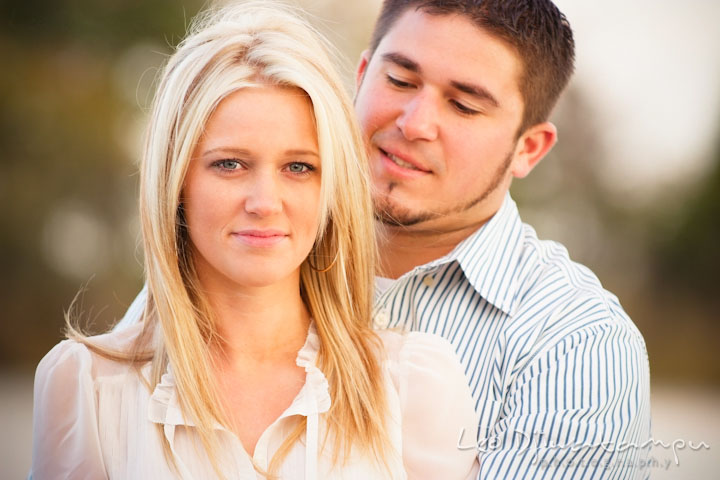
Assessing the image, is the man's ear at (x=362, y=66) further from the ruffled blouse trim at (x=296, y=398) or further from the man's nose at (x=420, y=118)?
the ruffled blouse trim at (x=296, y=398)

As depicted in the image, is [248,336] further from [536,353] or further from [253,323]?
[536,353]

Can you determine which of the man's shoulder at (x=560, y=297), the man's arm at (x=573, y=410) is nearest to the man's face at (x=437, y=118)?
the man's shoulder at (x=560, y=297)

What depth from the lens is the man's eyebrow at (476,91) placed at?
2732 mm

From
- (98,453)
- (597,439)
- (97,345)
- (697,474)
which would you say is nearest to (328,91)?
(97,345)

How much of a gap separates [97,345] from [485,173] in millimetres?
1383

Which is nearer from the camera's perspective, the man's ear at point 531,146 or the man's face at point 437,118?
the man's face at point 437,118

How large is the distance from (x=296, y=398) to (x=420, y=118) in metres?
1.05

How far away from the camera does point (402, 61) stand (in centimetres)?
280

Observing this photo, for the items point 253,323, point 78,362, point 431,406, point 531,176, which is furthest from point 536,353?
point 531,176

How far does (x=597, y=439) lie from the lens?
233cm

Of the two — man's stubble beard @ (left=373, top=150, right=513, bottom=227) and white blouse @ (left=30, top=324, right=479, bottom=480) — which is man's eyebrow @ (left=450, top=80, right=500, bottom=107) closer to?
man's stubble beard @ (left=373, top=150, right=513, bottom=227)

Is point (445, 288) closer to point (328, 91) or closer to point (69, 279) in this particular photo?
point (328, 91)

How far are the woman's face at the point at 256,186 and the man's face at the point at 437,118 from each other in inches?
30.3

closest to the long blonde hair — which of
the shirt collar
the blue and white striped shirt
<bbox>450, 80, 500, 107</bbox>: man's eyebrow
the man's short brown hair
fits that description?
the blue and white striped shirt
